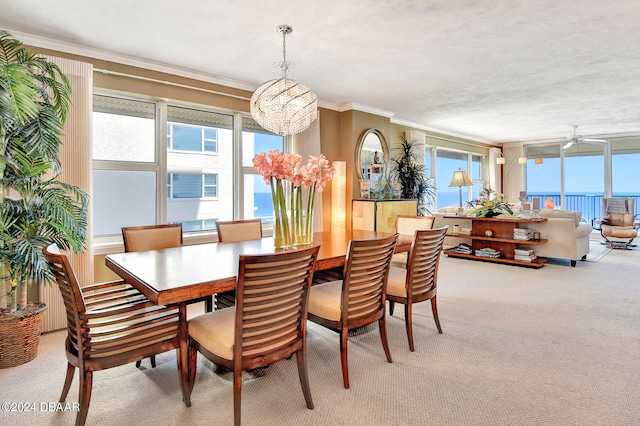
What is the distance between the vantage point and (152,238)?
2.80 meters

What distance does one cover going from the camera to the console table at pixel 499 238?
527cm

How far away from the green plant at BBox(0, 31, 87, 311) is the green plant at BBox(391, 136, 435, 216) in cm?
500

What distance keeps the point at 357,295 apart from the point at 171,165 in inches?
114

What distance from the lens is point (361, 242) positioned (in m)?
2.04

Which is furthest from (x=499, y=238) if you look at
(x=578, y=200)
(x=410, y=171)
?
(x=578, y=200)

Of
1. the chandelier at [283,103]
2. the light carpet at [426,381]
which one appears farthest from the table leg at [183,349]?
the chandelier at [283,103]

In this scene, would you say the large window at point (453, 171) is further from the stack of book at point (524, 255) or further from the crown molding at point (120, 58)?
the crown molding at point (120, 58)

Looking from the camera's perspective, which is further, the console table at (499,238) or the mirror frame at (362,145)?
the mirror frame at (362,145)

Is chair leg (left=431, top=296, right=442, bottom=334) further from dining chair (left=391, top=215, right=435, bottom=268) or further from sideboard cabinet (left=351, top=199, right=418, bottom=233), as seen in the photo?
sideboard cabinet (left=351, top=199, right=418, bottom=233)

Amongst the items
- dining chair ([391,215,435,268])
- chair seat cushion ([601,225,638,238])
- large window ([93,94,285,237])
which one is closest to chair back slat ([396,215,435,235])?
dining chair ([391,215,435,268])

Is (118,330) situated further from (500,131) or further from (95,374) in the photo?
(500,131)

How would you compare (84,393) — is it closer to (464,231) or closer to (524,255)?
(524,255)

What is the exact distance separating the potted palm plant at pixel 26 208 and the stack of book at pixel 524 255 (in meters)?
5.41

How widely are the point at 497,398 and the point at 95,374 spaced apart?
240 cm
